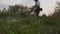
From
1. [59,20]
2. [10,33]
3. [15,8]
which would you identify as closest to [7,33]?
[10,33]

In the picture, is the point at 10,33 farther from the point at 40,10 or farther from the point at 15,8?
the point at 15,8

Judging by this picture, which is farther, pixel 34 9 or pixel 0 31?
pixel 34 9

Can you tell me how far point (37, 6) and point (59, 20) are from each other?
4.80 m

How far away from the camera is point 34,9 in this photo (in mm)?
13359

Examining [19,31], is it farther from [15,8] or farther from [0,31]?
[15,8]

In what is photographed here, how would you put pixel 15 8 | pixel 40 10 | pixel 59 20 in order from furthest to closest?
1. pixel 15 8
2. pixel 40 10
3. pixel 59 20

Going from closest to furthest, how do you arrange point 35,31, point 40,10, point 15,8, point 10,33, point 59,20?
point 10,33, point 35,31, point 59,20, point 40,10, point 15,8

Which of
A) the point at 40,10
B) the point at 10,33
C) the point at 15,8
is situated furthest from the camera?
the point at 15,8

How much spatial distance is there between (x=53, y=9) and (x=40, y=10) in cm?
104

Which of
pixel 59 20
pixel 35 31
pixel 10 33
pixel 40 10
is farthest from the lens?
pixel 40 10

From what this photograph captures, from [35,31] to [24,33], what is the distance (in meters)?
0.47

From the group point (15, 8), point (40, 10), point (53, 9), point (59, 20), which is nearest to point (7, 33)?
point (59, 20)

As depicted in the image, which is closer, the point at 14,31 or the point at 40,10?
the point at 14,31

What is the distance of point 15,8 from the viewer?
15.4 m
